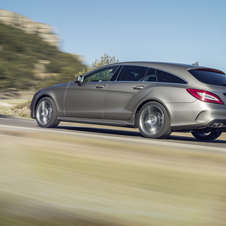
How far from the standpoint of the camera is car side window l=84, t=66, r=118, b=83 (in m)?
8.33

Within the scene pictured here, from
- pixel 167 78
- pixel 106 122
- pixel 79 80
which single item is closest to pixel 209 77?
pixel 167 78

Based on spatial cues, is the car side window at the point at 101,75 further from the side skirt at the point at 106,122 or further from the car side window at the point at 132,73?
the side skirt at the point at 106,122

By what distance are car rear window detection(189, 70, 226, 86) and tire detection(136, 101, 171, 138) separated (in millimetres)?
896

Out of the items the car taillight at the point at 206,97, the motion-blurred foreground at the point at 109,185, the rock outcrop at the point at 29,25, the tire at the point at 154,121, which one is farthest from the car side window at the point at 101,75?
the rock outcrop at the point at 29,25

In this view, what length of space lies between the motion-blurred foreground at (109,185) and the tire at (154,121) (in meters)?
1.52

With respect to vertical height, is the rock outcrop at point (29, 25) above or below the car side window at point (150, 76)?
above

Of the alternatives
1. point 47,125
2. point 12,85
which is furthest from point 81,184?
point 12,85

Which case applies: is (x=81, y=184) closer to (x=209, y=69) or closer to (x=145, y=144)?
(x=145, y=144)

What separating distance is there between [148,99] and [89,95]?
167cm

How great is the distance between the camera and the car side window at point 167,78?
7156 millimetres

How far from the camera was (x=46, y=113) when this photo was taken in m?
9.18

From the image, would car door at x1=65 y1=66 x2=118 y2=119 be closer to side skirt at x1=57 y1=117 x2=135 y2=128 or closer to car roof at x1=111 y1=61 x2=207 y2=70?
side skirt at x1=57 y1=117 x2=135 y2=128

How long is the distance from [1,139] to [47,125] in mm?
3106

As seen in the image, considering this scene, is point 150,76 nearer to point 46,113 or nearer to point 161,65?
point 161,65
